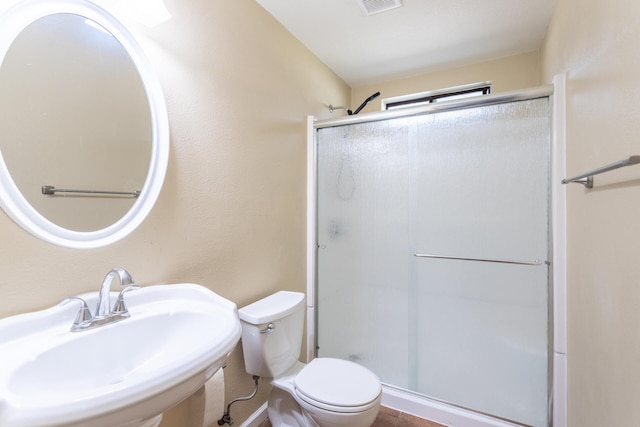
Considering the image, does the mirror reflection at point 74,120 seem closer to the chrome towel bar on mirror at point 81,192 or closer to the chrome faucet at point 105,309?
the chrome towel bar on mirror at point 81,192

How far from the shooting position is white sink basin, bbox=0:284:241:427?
0.51 metres

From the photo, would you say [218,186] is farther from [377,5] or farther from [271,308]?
[377,5]

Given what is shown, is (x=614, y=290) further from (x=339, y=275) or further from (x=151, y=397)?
(x=339, y=275)

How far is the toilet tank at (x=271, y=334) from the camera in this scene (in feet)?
4.45

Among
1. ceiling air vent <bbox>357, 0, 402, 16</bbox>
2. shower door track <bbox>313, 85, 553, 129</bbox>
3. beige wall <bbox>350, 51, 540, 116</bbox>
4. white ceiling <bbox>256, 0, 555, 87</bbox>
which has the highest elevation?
white ceiling <bbox>256, 0, 555, 87</bbox>

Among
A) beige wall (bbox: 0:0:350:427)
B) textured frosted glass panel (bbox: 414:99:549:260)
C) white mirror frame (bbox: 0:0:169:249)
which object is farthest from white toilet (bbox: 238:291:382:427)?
textured frosted glass panel (bbox: 414:99:549:260)

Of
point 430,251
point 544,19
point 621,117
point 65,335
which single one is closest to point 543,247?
point 430,251

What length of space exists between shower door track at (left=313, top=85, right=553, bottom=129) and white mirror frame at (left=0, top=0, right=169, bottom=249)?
1.18 m

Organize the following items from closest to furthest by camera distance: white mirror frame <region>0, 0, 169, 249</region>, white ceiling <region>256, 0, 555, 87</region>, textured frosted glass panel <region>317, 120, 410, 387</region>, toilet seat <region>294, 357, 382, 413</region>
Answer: white mirror frame <region>0, 0, 169, 249</region> < toilet seat <region>294, 357, 382, 413</region> < white ceiling <region>256, 0, 555, 87</region> < textured frosted glass panel <region>317, 120, 410, 387</region>

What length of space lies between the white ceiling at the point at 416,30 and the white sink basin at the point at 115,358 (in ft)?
5.50

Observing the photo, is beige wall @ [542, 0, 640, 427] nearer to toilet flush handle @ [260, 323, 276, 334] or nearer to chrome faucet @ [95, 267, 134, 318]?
toilet flush handle @ [260, 323, 276, 334]

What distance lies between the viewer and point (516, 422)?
5.24 ft

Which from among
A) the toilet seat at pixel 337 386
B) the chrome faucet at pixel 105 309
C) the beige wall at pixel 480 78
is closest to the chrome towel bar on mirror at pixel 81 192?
the chrome faucet at pixel 105 309

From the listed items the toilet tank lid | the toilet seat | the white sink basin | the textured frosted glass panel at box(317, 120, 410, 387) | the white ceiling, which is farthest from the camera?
the textured frosted glass panel at box(317, 120, 410, 387)
